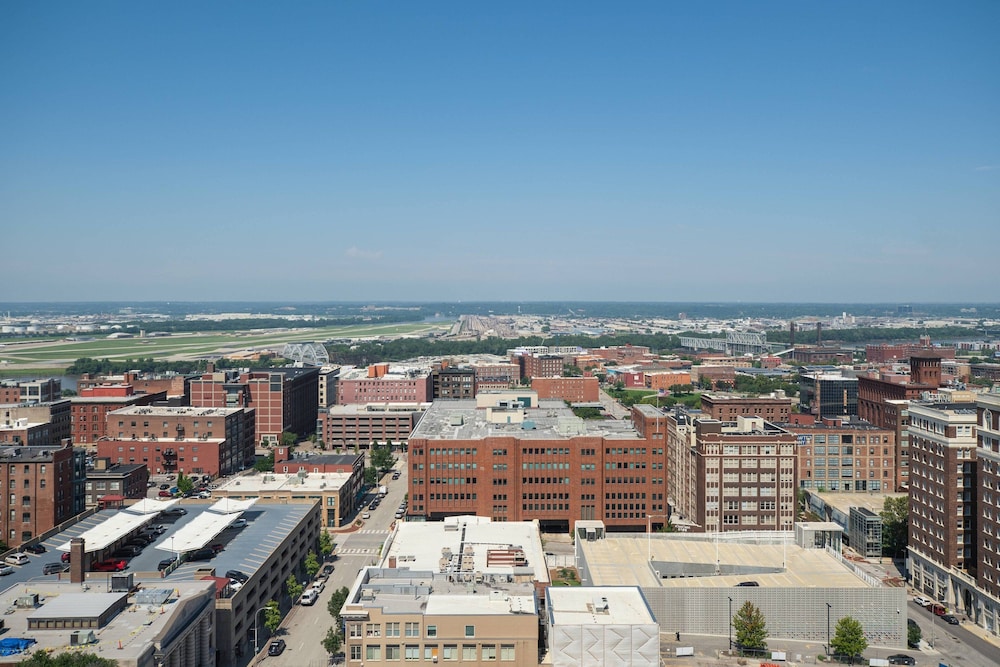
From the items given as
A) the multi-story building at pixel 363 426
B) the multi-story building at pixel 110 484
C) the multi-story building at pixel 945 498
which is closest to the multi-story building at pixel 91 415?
the multi-story building at pixel 363 426

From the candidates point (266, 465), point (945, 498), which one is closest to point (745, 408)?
point (945, 498)

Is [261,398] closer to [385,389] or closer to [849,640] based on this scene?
[385,389]

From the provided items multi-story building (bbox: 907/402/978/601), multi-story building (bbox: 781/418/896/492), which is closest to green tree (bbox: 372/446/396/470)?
multi-story building (bbox: 781/418/896/492)

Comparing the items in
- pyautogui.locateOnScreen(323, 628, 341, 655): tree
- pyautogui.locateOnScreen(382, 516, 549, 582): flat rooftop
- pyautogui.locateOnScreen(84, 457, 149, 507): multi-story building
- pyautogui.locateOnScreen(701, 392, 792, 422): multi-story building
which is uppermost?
pyautogui.locateOnScreen(701, 392, 792, 422): multi-story building

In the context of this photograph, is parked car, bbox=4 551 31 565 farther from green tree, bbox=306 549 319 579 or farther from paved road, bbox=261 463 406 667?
green tree, bbox=306 549 319 579

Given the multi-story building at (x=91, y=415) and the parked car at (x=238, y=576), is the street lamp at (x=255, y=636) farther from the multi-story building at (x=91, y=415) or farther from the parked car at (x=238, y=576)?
the multi-story building at (x=91, y=415)
